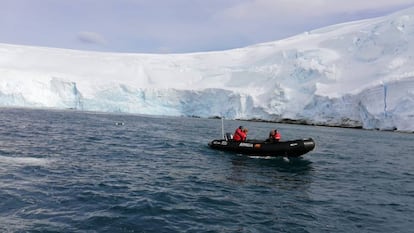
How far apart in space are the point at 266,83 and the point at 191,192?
59.5 m

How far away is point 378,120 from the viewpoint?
50.3m

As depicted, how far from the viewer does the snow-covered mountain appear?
53000 millimetres

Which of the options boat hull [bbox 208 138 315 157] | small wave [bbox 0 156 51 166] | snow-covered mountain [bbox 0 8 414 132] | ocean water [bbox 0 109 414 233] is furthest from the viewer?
A: snow-covered mountain [bbox 0 8 414 132]

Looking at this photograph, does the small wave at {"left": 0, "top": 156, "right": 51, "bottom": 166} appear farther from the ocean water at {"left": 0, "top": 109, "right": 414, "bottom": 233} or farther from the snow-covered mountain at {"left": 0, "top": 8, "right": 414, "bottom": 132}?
the snow-covered mountain at {"left": 0, "top": 8, "right": 414, "bottom": 132}

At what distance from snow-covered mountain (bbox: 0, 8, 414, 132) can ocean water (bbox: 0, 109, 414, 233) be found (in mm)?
37004

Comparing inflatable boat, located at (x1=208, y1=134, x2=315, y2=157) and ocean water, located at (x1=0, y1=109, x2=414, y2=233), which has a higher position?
inflatable boat, located at (x1=208, y1=134, x2=315, y2=157)

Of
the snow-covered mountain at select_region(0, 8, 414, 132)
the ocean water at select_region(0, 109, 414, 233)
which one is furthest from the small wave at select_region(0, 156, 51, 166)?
the snow-covered mountain at select_region(0, 8, 414, 132)

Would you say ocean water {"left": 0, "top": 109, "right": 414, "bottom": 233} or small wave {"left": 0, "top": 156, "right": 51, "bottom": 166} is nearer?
ocean water {"left": 0, "top": 109, "right": 414, "bottom": 233}

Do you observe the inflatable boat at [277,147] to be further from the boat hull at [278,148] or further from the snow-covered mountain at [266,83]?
the snow-covered mountain at [266,83]

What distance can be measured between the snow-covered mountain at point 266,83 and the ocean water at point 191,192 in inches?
1457

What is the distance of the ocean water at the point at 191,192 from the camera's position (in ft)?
26.6

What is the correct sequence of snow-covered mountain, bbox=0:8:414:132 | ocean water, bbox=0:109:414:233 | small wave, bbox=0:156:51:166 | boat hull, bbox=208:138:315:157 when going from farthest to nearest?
snow-covered mountain, bbox=0:8:414:132 → boat hull, bbox=208:138:315:157 → small wave, bbox=0:156:51:166 → ocean water, bbox=0:109:414:233

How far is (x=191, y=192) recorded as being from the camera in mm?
10750

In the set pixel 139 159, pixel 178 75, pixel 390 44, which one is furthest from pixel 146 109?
pixel 139 159
